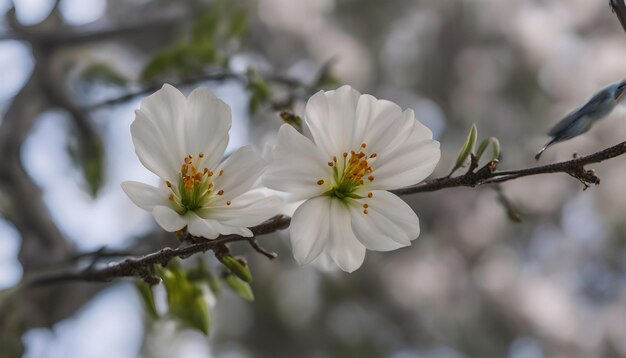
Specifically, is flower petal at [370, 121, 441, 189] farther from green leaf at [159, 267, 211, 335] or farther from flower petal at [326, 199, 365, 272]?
green leaf at [159, 267, 211, 335]

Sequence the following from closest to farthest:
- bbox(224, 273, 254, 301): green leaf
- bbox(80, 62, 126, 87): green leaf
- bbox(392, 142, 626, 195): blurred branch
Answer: bbox(392, 142, 626, 195): blurred branch < bbox(224, 273, 254, 301): green leaf < bbox(80, 62, 126, 87): green leaf

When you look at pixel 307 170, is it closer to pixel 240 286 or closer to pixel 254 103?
pixel 240 286

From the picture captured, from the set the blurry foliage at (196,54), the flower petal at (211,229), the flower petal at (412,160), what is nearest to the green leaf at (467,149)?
A: the flower petal at (412,160)

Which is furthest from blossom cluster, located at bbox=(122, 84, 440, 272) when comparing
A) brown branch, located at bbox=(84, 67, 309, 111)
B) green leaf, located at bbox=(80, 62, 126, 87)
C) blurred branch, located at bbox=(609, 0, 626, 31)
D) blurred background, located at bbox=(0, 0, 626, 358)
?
blurred background, located at bbox=(0, 0, 626, 358)

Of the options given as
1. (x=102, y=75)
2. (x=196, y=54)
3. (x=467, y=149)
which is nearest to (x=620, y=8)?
(x=467, y=149)

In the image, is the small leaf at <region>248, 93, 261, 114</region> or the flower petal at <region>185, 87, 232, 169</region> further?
the small leaf at <region>248, 93, 261, 114</region>

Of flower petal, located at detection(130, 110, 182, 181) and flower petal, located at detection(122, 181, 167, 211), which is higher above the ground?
flower petal, located at detection(130, 110, 182, 181)

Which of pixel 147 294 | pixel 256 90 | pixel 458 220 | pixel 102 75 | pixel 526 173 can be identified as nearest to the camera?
pixel 526 173
